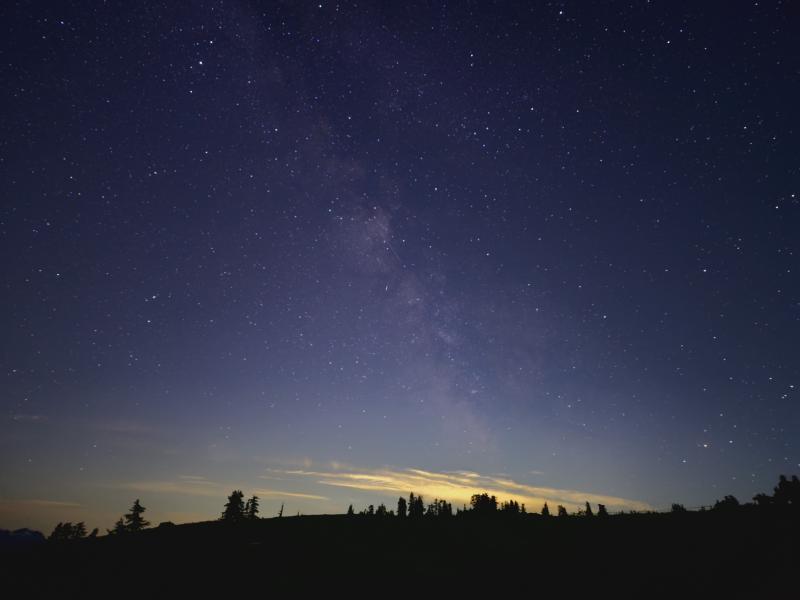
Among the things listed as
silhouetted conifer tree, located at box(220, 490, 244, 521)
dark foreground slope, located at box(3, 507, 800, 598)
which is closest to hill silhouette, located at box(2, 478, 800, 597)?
dark foreground slope, located at box(3, 507, 800, 598)

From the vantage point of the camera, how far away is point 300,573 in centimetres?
3838

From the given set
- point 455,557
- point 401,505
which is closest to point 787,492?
point 455,557

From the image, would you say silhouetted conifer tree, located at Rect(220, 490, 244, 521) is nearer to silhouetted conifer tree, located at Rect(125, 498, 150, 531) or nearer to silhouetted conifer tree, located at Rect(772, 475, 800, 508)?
silhouetted conifer tree, located at Rect(125, 498, 150, 531)

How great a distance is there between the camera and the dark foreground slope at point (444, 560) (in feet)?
110

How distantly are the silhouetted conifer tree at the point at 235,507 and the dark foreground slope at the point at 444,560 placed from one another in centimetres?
1880

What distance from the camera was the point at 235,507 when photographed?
77.5 metres

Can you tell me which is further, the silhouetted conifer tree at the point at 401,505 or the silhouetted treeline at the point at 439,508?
the silhouetted conifer tree at the point at 401,505

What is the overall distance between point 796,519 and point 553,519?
29.8 meters

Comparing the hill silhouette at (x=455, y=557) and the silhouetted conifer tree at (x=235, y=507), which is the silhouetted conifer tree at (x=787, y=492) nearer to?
the hill silhouette at (x=455, y=557)

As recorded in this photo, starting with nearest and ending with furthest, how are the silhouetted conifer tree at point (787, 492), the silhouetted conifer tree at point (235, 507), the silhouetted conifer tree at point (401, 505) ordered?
the silhouetted conifer tree at point (787, 492), the silhouetted conifer tree at point (235, 507), the silhouetted conifer tree at point (401, 505)

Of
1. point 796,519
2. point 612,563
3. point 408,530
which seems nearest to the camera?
point 612,563

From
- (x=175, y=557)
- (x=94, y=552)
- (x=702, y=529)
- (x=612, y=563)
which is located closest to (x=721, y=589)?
(x=612, y=563)

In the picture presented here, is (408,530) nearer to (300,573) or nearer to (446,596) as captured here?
(300,573)

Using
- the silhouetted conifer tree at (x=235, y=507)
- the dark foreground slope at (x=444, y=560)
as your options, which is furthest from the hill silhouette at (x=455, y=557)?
the silhouetted conifer tree at (x=235, y=507)
